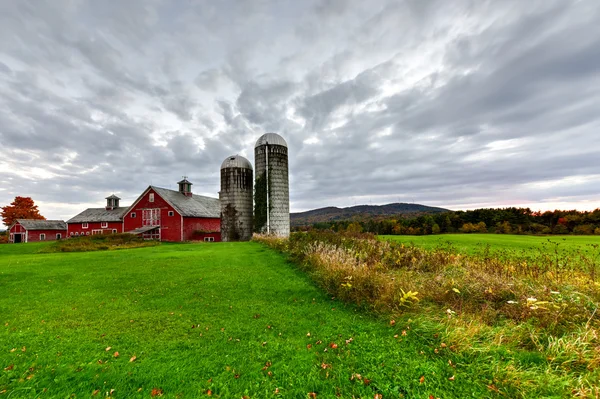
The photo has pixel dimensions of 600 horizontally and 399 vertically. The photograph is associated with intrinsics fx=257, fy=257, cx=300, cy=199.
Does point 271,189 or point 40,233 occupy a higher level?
point 271,189

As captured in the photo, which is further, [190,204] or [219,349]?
[190,204]

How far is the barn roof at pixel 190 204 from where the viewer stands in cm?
3004

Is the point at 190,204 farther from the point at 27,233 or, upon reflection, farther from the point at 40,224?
the point at 27,233

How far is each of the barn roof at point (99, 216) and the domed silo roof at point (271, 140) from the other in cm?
2326

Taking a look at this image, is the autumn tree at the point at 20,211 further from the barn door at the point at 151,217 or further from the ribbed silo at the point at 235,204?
the ribbed silo at the point at 235,204

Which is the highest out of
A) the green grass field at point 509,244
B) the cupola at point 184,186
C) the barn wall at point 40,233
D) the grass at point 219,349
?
the cupola at point 184,186

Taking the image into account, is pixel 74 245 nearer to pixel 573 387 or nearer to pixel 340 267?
pixel 340 267

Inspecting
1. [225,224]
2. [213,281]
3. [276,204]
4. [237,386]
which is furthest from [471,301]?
[225,224]

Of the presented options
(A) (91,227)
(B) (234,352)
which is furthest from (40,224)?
(B) (234,352)

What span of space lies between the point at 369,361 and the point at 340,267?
3.59 m

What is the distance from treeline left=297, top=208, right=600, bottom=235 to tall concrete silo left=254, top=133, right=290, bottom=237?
6043 millimetres

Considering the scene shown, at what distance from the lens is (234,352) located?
4016 millimetres

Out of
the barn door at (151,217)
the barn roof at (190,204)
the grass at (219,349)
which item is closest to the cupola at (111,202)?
the barn door at (151,217)

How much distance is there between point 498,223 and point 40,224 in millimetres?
64595
